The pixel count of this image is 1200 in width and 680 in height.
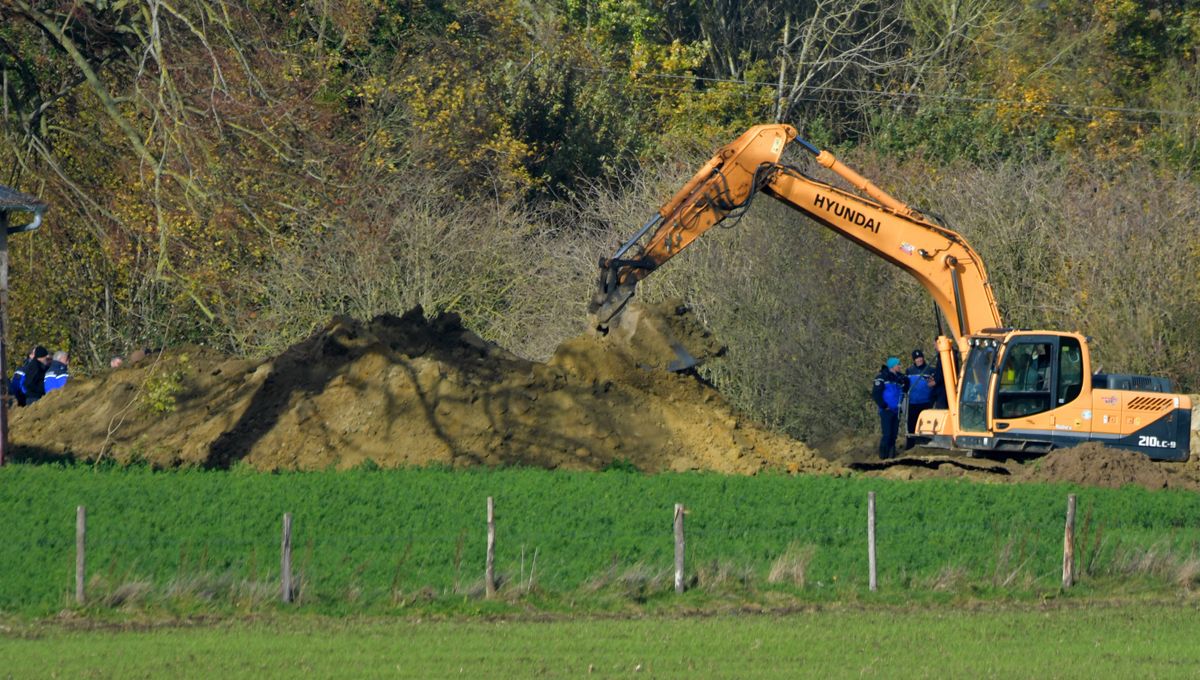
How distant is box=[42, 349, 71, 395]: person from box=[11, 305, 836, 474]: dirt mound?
1862 mm

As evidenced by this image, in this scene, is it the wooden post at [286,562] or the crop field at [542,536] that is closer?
the wooden post at [286,562]

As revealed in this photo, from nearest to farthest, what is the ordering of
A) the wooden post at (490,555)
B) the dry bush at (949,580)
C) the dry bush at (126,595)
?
1. the dry bush at (126,595)
2. the wooden post at (490,555)
3. the dry bush at (949,580)

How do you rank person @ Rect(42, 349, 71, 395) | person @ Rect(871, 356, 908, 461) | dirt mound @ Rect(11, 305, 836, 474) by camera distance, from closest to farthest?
dirt mound @ Rect(11, 305, 836, 474), person @ Rect(871, 356, 908, 461), person @ Rect(42, 349, 71, 395)

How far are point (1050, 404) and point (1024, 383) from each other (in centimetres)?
48

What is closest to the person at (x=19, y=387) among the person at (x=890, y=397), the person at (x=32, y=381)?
the person at (x=32, y=381)

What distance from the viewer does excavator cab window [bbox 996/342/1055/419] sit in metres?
24.2

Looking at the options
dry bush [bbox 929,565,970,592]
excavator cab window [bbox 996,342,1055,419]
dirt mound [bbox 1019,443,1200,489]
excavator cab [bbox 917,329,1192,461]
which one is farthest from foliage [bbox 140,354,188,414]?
dirt mound [bbox 1019,443,1200,489]

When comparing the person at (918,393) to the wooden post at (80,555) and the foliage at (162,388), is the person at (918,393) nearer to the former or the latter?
the foliage at (162,388)

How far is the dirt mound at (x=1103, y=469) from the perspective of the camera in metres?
23.2

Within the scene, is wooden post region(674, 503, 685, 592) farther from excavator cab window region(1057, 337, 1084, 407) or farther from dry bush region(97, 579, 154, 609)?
excavator cab window region(1057, 337, 1084, 407)

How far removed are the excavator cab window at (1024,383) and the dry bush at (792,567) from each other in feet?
23.4

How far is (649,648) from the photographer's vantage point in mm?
14547

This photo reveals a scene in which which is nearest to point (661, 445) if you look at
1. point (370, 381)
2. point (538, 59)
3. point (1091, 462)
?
point (370, 381)

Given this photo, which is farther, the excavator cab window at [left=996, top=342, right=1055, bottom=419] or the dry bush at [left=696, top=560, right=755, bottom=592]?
the excavator cab window at [left=996, top=342, right=1055, bottom=419]
